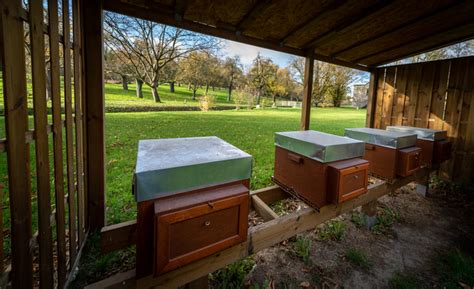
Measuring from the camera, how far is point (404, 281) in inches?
75.9

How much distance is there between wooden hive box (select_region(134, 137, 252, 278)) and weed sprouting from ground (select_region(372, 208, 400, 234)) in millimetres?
2342

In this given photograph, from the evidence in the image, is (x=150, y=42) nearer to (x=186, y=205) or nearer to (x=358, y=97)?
(x=186, y=205)

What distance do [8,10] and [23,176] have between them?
72 centimetres

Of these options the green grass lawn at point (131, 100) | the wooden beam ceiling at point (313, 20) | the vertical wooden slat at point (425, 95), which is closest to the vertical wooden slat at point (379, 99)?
the vertical wooden slat at point (425, 95)

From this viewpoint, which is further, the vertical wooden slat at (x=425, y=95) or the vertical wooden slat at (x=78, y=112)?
the vertical wooden slat at (x=425, y=95)

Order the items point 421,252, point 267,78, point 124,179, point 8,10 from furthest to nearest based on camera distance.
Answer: point 267,78 < point 124,179 < point 421,252 < point 8,10

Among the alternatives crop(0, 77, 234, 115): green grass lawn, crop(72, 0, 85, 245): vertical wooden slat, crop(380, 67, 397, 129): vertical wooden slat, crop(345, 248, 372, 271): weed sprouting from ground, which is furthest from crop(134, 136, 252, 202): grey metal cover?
crop(380, 67, 397, 129): vertical wooden slat

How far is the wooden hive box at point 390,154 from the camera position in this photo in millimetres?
2248

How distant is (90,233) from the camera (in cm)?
202

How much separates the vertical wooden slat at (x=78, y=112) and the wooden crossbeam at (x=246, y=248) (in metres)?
1.04

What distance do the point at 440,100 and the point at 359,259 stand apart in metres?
3.76

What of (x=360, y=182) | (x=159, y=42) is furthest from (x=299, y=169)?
(x=159, y=42)

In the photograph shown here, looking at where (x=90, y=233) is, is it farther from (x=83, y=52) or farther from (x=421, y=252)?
(x=421, y=252)

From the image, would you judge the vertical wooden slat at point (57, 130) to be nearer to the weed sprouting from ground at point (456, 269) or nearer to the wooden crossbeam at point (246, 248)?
the wooden crossbeam at point (246, 248)
